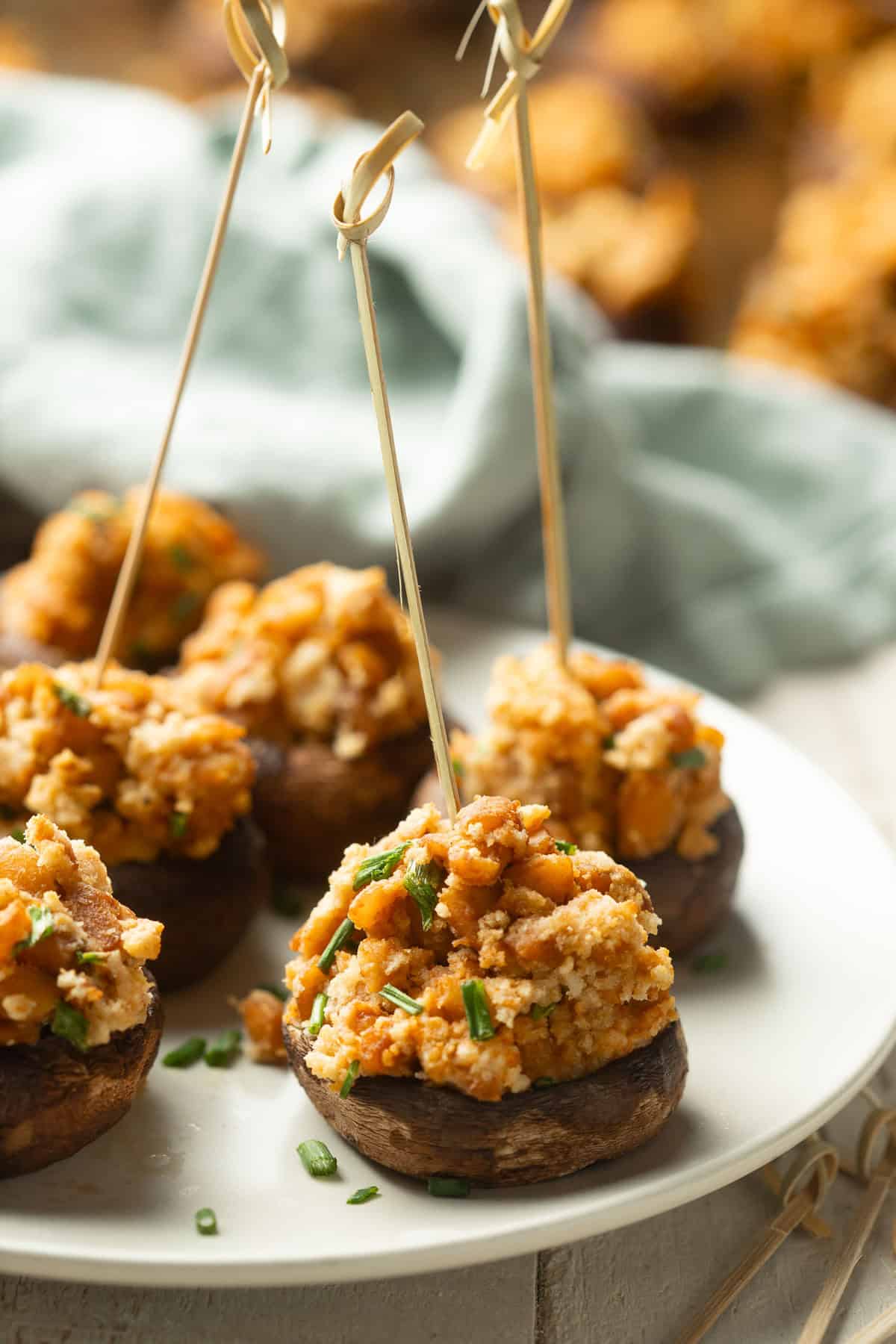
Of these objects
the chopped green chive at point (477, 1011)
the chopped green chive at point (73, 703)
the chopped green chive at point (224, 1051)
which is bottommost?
the chopped green chive at point (224, 1051)

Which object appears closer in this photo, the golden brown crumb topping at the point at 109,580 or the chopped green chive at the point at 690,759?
the chopped green chive at the point at 690,759

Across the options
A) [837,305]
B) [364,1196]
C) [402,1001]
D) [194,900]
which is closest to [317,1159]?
[364,1196]

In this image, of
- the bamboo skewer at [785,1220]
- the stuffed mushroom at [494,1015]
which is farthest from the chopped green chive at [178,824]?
the bamboo skewer at [785,1220]

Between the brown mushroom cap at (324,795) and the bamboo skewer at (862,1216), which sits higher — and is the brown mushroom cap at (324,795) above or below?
above

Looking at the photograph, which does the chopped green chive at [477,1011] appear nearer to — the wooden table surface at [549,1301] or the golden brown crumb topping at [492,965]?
the golden brown crumb topping at [492,965]

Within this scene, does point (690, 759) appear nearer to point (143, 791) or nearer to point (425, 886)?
point (425, 886)

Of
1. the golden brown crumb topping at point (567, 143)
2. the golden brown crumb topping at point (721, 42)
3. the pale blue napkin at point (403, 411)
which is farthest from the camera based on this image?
the golden brown crumb topping at point (721, 42)

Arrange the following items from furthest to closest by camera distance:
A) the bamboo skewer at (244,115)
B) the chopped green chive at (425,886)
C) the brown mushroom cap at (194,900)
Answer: the brown mushroom cap at (194,900) → the bamboo skewer at (244,115) → the chopped green chive at (425,886)

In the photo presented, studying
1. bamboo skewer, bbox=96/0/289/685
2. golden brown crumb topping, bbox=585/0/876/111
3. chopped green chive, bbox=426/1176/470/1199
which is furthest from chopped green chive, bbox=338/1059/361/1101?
golden brown crumb topping, bbox=585/0/876/111
